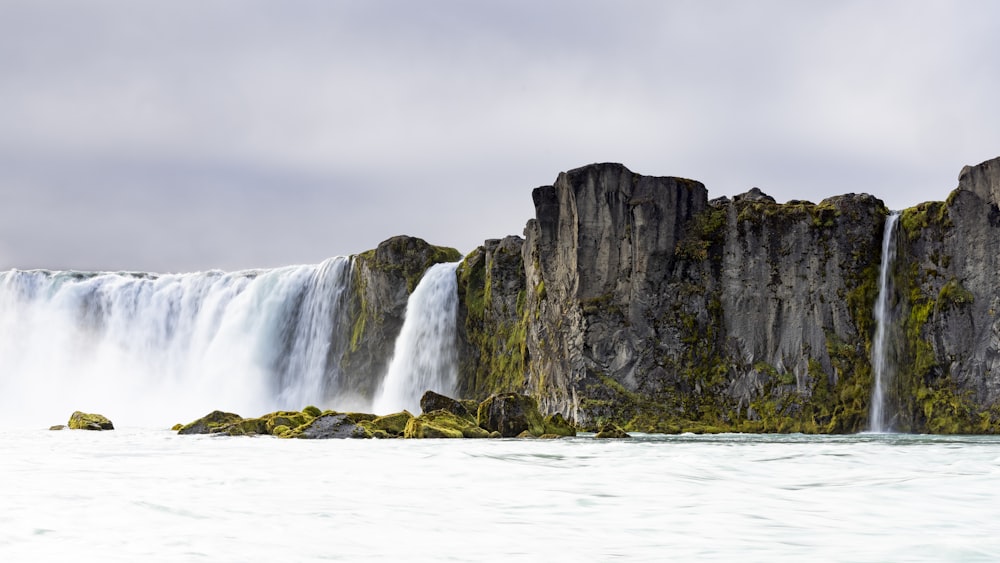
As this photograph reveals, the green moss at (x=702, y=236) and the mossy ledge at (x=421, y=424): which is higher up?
the green moss at (x=702, y=236)

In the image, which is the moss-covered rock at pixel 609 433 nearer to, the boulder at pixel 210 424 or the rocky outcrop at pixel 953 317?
the boulder at pixel 210 424

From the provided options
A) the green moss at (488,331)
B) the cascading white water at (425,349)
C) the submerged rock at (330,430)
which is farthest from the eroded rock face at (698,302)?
the submerged rock at (330,430)

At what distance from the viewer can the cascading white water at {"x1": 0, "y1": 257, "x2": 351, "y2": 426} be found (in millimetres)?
63875

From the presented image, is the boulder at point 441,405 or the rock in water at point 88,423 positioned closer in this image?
the boulder at point 441,405

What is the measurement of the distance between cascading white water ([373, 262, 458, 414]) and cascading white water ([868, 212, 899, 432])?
25.6 metres

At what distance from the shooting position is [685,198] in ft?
158

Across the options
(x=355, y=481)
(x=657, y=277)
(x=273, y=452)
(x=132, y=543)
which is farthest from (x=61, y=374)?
(x=132, y=543)

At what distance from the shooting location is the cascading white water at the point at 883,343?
4159 cm

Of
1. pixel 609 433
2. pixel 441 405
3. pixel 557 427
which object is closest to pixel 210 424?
pixel 441 405

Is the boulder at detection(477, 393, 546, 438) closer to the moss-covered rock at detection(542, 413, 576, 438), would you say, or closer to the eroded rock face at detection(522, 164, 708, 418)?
the moss-covered rock at detection(542, 413, 576, 438)

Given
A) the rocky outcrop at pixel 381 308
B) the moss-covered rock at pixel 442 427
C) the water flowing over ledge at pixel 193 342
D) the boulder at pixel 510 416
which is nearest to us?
the moss-covered rock at pixel 442 427

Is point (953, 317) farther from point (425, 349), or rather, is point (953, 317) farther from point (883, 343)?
point (425, 349)

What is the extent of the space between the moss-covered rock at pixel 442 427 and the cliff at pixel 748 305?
544 inches

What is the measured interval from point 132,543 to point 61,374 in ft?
230
